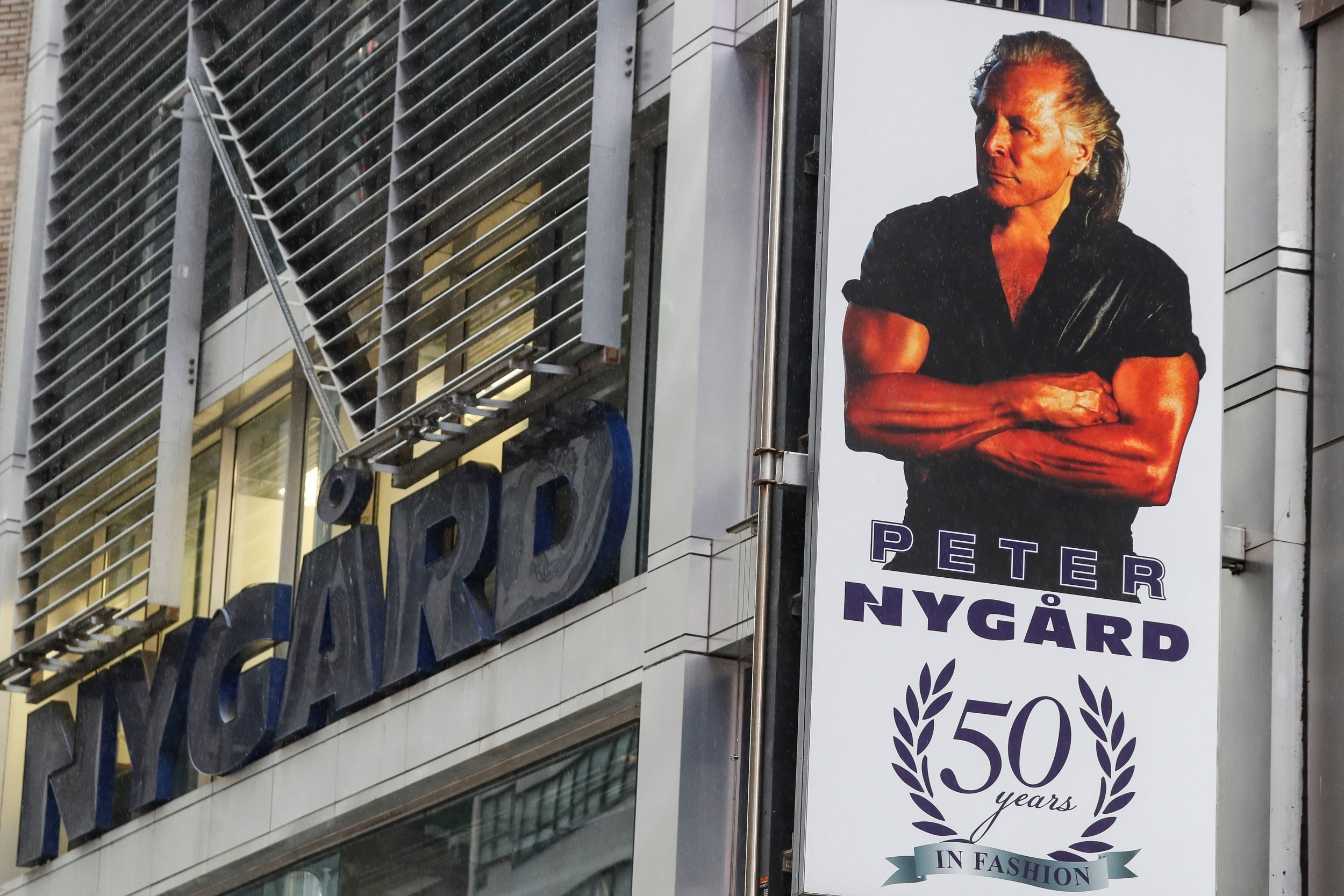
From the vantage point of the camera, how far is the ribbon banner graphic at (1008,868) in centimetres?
1125

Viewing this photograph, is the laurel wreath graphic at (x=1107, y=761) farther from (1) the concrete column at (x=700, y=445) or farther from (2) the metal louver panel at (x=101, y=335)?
(2) the metal louver panel at (x=101, y=335)

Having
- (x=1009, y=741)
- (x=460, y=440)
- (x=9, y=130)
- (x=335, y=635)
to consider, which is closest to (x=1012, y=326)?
(x=1009, y=741)

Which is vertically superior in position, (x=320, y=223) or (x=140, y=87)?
(x=140, y=87)

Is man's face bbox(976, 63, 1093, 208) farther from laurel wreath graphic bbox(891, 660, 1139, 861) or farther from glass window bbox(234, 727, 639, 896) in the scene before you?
glass window bbox(234, 727, 639, 896)

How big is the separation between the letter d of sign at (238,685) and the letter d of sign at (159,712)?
190mm

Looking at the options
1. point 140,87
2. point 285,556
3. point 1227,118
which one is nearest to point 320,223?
point 285,556

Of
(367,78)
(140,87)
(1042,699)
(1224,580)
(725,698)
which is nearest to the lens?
(1042,699)

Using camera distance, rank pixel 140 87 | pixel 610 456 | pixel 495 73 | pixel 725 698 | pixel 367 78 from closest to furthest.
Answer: pixel 725 698, pixel 610 456, pixel 495 73, pixel 367 78, pixel 140 87

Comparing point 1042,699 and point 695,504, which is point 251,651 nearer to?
point 695,504

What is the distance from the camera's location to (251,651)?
19656mm

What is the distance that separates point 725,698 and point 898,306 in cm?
305

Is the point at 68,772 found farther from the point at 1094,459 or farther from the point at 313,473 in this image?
the point at 1094,459

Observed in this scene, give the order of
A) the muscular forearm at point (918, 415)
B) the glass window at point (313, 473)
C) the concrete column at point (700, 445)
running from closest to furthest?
the muscular forearm at point (918, 415)
the concrete column at point (700, 445)
the glass window at point (313, 473)

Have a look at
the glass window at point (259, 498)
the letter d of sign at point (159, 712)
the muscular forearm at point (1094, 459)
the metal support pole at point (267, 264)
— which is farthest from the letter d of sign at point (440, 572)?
the muscular forearm at point (1094, 459)
